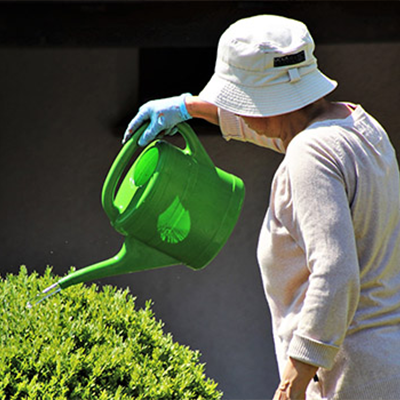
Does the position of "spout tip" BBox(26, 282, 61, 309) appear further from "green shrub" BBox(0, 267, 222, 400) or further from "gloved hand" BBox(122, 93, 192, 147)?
"gloved hand" BBox(122, 93, 192, 147)

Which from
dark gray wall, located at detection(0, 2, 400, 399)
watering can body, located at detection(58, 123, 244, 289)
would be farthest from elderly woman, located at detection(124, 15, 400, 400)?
dark gray wall, located at detection(0, 2, 400, 399)

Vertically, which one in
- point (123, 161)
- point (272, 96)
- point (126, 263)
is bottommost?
point (126, 263)

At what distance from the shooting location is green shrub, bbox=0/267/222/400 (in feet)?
7.48

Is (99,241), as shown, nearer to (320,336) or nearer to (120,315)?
(120,315)

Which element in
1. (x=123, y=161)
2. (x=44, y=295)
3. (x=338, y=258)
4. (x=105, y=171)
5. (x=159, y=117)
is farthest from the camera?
(x=105, y=171)

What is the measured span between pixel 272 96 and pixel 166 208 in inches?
23.2

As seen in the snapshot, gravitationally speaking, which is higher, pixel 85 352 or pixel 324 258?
pixel 324 258

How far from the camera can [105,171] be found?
447 cm

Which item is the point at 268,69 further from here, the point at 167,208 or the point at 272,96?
the point at 167,208

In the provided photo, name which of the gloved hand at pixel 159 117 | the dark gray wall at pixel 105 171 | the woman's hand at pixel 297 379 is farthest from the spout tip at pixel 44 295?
the dark gray wall at pixel 105 171

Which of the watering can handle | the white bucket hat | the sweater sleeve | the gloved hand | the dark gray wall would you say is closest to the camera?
the sweater sleeve

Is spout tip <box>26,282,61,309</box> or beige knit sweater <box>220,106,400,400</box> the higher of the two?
beige knit sweater <box>220,106,400,400</box>

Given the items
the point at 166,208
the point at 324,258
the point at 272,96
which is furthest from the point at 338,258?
the point at 166,208

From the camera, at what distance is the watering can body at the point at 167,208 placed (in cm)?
226
